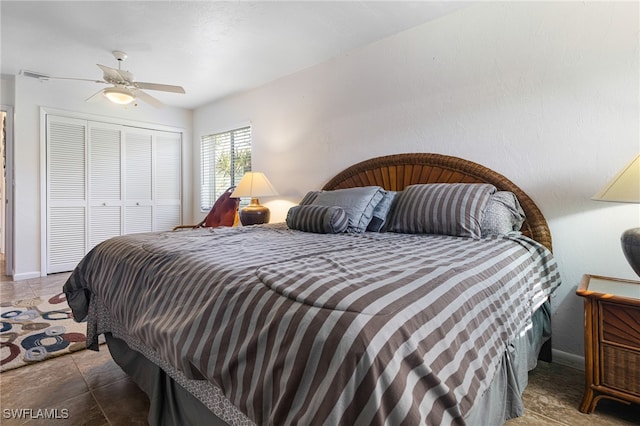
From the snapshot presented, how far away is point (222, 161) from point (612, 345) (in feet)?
15.1

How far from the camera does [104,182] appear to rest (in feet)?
14.6

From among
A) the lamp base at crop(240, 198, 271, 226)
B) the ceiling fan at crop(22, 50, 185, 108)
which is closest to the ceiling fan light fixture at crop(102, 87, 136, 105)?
the ceiling fan at crop(22, 50, 185, 108)

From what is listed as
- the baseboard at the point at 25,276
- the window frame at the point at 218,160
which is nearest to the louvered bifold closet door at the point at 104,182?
the baseboard at the point at 25,276

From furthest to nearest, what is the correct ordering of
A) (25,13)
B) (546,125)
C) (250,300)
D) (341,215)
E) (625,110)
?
(25,13), (341,215), (546,125), (625,110), (250,300)

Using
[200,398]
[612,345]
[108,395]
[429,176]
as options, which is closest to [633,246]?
[612,345]

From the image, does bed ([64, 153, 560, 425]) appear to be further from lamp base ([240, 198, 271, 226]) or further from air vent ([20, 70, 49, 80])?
air vent ([20, 70, 49, 80])

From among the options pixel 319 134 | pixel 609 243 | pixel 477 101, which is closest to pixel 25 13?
pixel 319 134

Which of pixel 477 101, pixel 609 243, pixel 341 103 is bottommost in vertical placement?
pixel 609 243

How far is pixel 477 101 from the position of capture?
236 cm

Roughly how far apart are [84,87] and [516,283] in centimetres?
511

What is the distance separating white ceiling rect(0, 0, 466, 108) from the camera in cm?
240

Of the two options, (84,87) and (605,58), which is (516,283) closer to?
(605,58)

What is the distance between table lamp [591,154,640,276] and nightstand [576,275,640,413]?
Result: 18 centimetres

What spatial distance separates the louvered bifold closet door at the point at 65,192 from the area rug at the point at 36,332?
1259 millimetres
